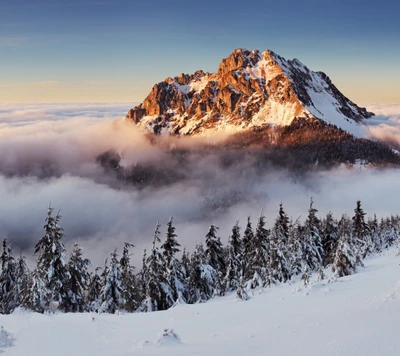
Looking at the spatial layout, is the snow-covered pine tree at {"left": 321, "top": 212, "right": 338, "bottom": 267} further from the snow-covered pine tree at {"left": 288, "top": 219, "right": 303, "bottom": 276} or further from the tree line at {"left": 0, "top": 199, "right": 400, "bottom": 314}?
the snow-covered pine tree at {"left": 288, "top": 219, "right": 303, "bottom": 276}

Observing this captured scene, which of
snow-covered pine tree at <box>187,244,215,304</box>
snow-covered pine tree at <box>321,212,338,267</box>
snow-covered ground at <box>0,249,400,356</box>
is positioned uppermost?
snow-covered ground at <box>0,249,400,356</box>

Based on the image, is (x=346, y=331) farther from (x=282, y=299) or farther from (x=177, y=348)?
(x=282, y=299)

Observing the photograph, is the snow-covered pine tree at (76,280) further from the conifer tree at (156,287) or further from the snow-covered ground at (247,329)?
the snow-covered ground at (247,329)

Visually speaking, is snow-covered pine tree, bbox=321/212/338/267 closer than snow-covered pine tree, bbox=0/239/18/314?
No

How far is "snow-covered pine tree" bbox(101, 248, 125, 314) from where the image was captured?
30.0m

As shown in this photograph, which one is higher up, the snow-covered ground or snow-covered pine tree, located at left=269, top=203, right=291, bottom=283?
the snow-covered ground

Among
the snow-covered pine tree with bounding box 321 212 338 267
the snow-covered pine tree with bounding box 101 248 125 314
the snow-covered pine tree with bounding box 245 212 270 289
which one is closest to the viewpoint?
the snow-covered pine tree with bounding box 101 248 125 314

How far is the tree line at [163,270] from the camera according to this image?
25.8m

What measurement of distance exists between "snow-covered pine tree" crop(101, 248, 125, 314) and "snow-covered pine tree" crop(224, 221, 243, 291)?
38.4ft

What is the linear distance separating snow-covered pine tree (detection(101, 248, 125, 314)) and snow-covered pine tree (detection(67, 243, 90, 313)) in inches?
71.5

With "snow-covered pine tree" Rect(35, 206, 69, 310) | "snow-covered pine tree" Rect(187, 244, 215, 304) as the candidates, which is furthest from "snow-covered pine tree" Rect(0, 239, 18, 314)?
"snow-covered pine tree" Rect(187, 244, 215, 304)

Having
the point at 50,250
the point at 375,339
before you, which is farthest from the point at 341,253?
the point at 50,250

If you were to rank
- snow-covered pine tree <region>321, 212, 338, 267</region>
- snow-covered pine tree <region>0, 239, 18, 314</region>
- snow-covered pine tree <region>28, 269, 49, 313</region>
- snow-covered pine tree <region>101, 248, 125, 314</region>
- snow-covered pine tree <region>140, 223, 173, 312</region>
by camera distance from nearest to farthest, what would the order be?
1. snow-covered pine tree <region>28, 269, 49, 313</region>
2. snow-covered pine tree <region>140, 223, 173, 312</region>
3. snow-covered pine tree <region>101, 248, 125, 314</region>
4. snow-covered pine tree <region>0, 239, 18, 314</region>
5. snow-covered pine tree <region>321, 212, 338, 267</region>

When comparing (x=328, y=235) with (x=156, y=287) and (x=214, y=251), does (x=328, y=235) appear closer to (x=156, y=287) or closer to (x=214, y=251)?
(x=214, y=251)
